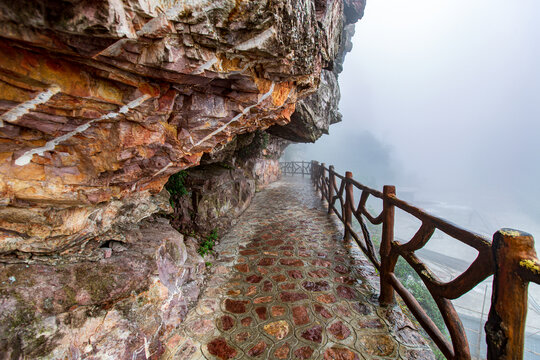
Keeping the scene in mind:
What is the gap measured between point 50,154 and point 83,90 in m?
0.69

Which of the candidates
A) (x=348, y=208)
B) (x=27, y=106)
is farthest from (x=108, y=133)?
(x=348, y=208)

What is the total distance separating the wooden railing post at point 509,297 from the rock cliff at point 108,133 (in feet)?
7.88

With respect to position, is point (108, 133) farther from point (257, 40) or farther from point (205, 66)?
point (257, 40)

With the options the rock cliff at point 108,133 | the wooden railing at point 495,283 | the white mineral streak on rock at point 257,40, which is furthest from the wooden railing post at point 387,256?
the white mineral streak on rock at point 257,40

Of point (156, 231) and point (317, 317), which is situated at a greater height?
point (156, 231)

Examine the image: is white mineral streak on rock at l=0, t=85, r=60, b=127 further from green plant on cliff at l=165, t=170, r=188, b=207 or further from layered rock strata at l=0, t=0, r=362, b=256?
green plant on cliff at l=165, t=170, r=188, b=207

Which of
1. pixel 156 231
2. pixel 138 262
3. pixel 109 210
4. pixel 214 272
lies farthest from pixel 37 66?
pixel 214 272

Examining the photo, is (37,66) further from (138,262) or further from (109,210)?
(138,262)

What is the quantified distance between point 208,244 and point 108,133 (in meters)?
3.04

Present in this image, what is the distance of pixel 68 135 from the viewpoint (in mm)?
1723

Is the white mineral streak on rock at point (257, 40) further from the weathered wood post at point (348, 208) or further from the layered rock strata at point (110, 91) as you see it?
the weathered wood post at point (348, 208)

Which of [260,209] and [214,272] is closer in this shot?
[214,272]

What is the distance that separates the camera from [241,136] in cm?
646

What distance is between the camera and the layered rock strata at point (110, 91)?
48.5 inches
